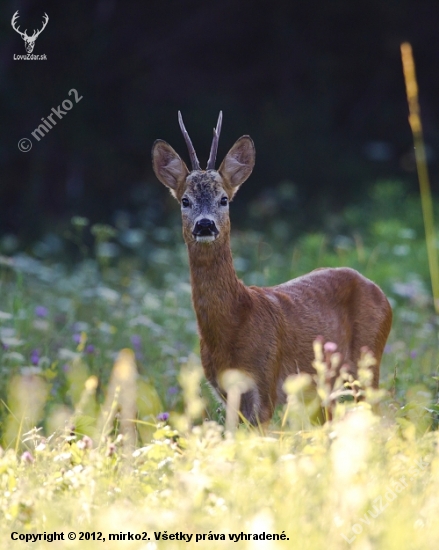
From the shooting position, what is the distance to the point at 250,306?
5020 mm

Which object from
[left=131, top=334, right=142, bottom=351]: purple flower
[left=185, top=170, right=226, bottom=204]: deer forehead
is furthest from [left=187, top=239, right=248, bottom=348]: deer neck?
[left=131, top=334, right=142, bottom=351]: purple flower

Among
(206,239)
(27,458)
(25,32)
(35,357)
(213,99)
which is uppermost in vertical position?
(25,32)

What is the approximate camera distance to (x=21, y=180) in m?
13.4

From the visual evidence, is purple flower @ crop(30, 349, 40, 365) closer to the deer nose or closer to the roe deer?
the roe deer

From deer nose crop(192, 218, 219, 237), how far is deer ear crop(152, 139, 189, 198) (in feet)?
1.96

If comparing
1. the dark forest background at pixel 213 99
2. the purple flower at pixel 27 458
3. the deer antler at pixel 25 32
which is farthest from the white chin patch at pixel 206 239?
the deer antler at pixel 25 32

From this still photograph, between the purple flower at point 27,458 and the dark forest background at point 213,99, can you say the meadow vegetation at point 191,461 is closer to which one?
the purple flower at point 27,458

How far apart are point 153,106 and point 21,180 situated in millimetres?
2229

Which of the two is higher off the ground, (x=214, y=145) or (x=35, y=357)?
(x=214, y=145)

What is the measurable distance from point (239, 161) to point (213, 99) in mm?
9566

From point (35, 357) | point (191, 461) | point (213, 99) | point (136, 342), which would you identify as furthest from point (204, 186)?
point (213, 99)

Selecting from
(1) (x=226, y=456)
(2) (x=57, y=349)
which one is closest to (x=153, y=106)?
(2) (x=57, y=349)

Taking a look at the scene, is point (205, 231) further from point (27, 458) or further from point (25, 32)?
point (25, 32)

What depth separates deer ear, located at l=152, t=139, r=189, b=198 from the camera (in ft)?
18.0
